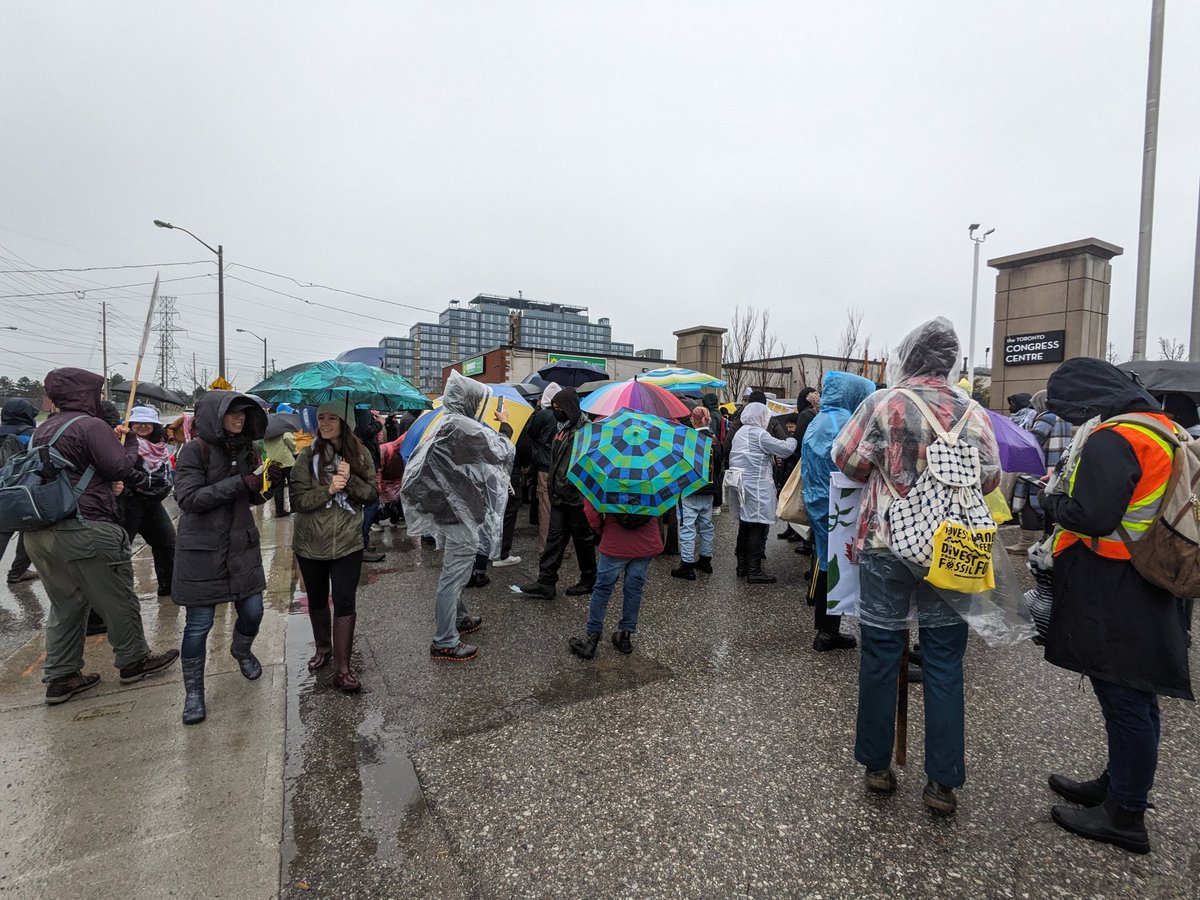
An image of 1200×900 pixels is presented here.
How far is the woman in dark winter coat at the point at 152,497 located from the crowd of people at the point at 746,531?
2 cm

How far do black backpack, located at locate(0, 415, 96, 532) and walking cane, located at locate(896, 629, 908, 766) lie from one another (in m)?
4.61

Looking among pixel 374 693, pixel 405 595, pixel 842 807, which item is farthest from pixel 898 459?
pixel 405 595

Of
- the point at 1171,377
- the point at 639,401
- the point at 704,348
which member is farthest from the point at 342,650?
the point at 704,348

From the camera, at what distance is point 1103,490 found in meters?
2.26

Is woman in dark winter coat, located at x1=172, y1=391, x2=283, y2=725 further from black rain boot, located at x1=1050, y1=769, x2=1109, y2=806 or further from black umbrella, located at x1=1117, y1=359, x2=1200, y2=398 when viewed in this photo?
black umbrella, located at x1=1117, y1=359, x2=1200, y2=398

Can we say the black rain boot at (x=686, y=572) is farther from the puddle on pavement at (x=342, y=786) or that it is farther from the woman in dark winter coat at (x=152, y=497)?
the woman in dark winter coat at (x=152, y=497)

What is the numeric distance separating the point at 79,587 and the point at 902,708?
15.5ft

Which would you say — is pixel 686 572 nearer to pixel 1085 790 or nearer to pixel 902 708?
pixel 902 708

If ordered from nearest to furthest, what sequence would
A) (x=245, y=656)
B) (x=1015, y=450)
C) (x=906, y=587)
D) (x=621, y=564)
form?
(x=906, y=587) < (x=245, y=656) < (x=621, y=564) < (x=1015, y=450)

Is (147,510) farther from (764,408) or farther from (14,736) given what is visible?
(764,408)

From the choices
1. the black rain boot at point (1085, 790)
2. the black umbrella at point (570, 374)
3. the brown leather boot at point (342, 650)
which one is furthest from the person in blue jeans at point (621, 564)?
the black umbrella at point (570, 374)

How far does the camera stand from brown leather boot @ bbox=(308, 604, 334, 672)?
13.1ft

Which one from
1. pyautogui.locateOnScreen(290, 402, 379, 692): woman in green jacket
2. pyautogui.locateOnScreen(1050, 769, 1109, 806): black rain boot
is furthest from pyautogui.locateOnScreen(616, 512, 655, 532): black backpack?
pyautogui.locateOnScreen(1050, 769, 1109, 806): black rain boot

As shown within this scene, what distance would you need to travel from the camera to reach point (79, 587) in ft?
12.1
